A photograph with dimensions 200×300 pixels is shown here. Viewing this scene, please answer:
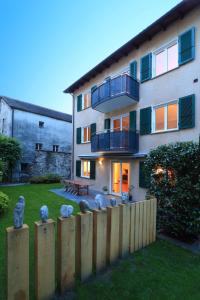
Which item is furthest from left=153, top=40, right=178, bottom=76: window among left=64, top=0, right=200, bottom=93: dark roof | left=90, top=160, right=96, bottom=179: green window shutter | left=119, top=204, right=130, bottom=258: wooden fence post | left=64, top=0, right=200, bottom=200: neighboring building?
left=119, top=204, right=130, bottom=258: wooden fence post

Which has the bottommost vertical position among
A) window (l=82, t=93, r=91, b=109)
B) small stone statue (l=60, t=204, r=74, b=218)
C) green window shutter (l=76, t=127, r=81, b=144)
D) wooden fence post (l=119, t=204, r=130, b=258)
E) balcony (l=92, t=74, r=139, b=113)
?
wooden fence post (l=119, t=204, r=130, b=258)

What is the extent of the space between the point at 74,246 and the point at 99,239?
2.14 ft

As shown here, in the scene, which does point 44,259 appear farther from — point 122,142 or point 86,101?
point 86,101

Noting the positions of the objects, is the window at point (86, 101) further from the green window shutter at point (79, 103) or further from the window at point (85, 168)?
the window at point (85, 168)

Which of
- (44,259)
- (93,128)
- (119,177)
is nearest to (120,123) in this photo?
(93,128)

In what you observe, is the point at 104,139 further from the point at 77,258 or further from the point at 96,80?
the point at 77,258

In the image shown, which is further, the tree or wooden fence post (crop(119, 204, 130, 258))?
the tree

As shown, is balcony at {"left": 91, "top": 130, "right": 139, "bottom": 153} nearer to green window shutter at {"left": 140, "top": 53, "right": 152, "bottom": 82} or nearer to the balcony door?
the balcony door

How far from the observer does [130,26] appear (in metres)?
23.6

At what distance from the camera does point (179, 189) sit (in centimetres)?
527

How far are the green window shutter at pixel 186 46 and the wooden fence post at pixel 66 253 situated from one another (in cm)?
892

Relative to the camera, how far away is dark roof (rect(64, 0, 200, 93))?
336 inches

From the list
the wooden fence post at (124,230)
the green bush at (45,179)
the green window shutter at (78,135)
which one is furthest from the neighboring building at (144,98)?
the wooden fence post at (124,230)

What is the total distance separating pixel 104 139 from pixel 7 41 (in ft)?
103
